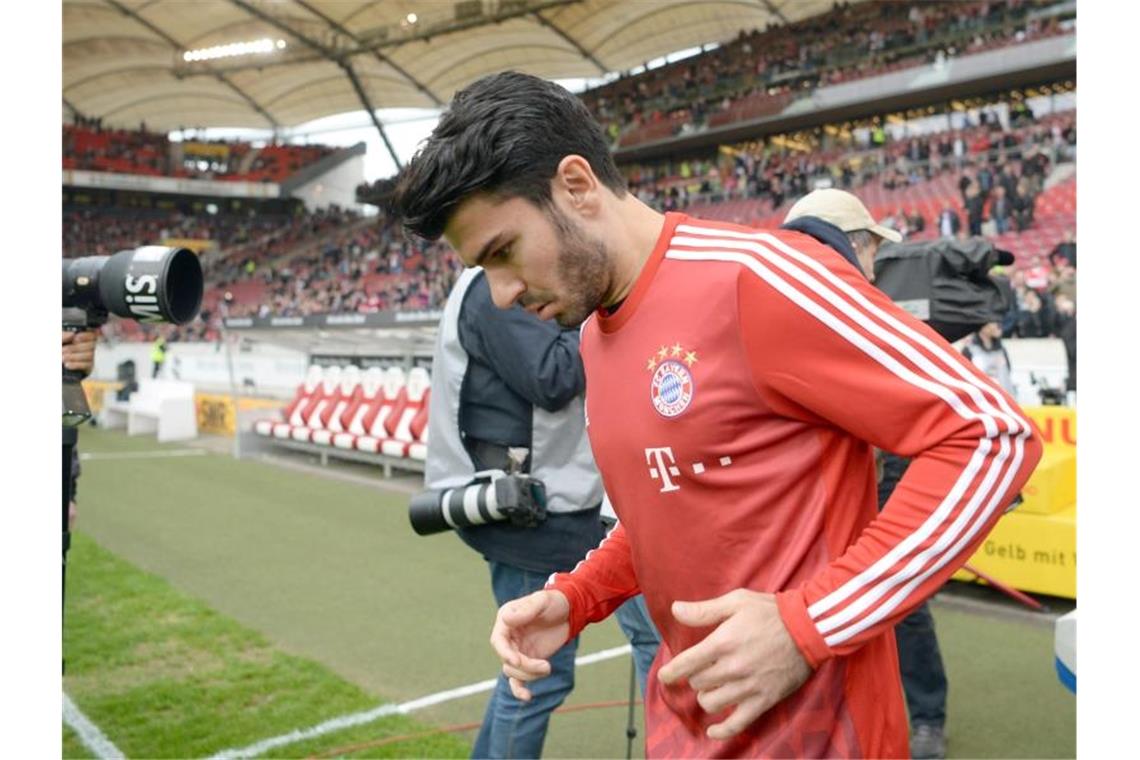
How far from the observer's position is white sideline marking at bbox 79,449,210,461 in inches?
468

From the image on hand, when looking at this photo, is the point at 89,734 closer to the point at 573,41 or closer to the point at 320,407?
the point at 320,407

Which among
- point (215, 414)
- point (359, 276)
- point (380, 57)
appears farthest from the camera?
point (359, 276)

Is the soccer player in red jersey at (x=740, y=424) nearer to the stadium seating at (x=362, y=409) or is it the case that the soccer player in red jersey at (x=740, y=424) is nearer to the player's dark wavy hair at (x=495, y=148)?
the player's dark wavy hair at (x=495, y=148)

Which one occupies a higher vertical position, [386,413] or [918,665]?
[386,413]

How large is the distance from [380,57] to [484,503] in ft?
107

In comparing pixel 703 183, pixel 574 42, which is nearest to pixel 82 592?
pixel 703 183

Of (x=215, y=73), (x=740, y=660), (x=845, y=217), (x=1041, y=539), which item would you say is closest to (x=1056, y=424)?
(x=1041, y=539)

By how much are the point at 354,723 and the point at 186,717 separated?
0.70 m

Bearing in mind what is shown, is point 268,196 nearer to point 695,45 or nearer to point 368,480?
point 695,45

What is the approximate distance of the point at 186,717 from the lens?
3781mm

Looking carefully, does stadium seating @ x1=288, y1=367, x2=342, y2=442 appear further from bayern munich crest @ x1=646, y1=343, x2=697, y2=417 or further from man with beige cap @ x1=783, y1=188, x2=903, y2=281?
bayern munich crest @ x1=646, y1=343, x2=697, y2=417

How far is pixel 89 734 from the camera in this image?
3.64 metres

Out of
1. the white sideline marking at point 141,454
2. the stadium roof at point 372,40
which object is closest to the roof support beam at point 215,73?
the stadium roof at point 372,40

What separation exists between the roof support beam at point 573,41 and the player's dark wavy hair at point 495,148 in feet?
94.7
